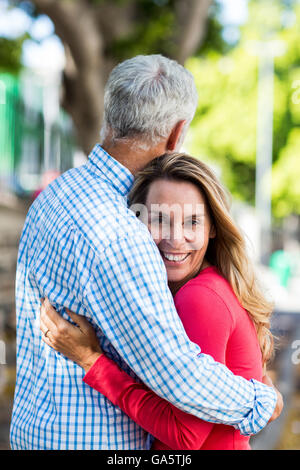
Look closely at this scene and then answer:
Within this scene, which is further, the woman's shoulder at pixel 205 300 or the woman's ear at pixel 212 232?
the woman's ear at pixel 212 232

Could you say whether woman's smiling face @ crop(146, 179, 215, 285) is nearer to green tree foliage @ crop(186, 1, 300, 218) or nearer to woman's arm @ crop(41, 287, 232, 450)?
woman's arm @ crop(41, 287, 232, 450)

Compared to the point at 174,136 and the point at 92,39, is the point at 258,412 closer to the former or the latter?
the point at 174,136

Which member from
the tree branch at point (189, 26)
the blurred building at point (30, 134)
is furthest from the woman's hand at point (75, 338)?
the blurred building at point (30, 134)

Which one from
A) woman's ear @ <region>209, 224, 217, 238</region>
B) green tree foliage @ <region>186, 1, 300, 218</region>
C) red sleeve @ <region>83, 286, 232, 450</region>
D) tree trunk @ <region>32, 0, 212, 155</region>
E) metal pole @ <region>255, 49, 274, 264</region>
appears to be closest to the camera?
red sleeve @ <region>83, 286, 232, 450</region>

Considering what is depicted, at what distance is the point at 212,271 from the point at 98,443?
0.58 metres

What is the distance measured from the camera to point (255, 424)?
1.73m

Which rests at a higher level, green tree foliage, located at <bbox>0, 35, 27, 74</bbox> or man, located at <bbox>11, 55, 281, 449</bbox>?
green tree foliage, located at <bbox>0, 35, 27, 74</bbox>

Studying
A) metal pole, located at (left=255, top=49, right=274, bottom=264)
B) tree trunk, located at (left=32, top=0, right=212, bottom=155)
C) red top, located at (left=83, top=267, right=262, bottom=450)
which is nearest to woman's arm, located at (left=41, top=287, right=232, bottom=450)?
red top, located at (left=83, top=267, right=262, bottom=450)

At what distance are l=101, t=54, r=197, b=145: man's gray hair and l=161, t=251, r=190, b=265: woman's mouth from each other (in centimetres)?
33

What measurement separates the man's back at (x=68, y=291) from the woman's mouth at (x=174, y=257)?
203 millimetres

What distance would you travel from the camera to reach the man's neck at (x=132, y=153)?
1.87 metres

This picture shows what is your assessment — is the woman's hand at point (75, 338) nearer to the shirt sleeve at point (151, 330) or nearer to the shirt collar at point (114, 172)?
the shirt sleeve at point (151, 330)

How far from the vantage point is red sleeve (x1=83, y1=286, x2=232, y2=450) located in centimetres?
169

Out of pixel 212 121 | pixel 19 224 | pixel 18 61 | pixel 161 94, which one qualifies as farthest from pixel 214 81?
pixel 161 94
